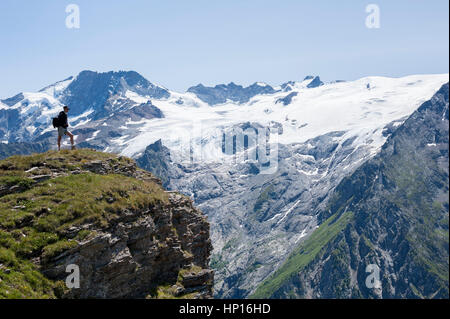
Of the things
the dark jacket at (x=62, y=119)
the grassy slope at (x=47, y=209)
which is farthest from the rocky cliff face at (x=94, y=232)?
the dark jacket at (x=62, y=119)

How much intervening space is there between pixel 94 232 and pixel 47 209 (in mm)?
4016

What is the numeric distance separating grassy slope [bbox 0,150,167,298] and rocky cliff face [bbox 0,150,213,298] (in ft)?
0.21

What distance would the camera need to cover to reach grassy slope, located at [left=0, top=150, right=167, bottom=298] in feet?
90.3

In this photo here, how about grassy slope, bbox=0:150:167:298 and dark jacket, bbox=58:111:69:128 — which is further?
dark jacket, bbox=58:111:69:128

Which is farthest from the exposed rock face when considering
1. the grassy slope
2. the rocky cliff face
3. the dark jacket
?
the dark jacket

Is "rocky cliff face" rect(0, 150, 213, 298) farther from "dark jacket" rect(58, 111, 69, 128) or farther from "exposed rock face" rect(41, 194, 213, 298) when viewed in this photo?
"dark jacket" rect(58, 111, 69, 128)

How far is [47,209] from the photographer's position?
105 feet

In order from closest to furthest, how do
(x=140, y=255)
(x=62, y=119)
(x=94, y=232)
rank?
(x=94, y=232)
(x=140, y=255)
(x=62, y=119)

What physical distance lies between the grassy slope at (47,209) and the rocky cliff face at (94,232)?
6 centimetres

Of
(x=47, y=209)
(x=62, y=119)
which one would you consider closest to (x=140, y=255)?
(x=47, y=209)

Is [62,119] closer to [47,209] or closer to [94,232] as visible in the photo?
[47,209]
